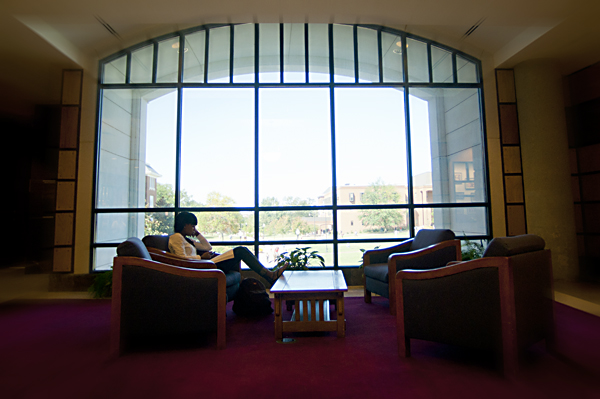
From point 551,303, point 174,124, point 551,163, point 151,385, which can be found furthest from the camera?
point 174,124

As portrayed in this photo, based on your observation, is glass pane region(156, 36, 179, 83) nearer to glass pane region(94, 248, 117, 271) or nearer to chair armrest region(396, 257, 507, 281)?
glass pane region(94, 248, 117, 271)

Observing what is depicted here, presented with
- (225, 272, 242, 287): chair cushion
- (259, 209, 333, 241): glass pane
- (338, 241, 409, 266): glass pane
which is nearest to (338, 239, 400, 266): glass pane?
(338, 241, 409, 266): glass pane

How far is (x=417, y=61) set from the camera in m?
Answer: 4.65

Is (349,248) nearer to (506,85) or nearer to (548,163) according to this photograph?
(548,163)

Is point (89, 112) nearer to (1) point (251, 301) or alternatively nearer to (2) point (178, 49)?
(2) point (178, 49)

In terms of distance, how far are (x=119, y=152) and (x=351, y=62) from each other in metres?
3.68

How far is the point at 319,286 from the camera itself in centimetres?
251

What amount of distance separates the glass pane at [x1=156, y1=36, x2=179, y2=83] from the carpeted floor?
11.6 feet

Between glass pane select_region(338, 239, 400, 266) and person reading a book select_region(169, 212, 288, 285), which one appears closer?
person reading a book select_region(169, 212, 288, 285)

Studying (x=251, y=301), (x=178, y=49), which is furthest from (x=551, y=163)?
(x=178, y=49)

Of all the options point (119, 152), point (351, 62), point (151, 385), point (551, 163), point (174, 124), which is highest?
point (351, 62)

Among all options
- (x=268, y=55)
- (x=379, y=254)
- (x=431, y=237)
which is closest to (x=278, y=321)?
(x=379, y=254)

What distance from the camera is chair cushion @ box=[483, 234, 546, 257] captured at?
65.7 inches

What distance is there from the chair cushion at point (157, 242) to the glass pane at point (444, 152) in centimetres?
345
